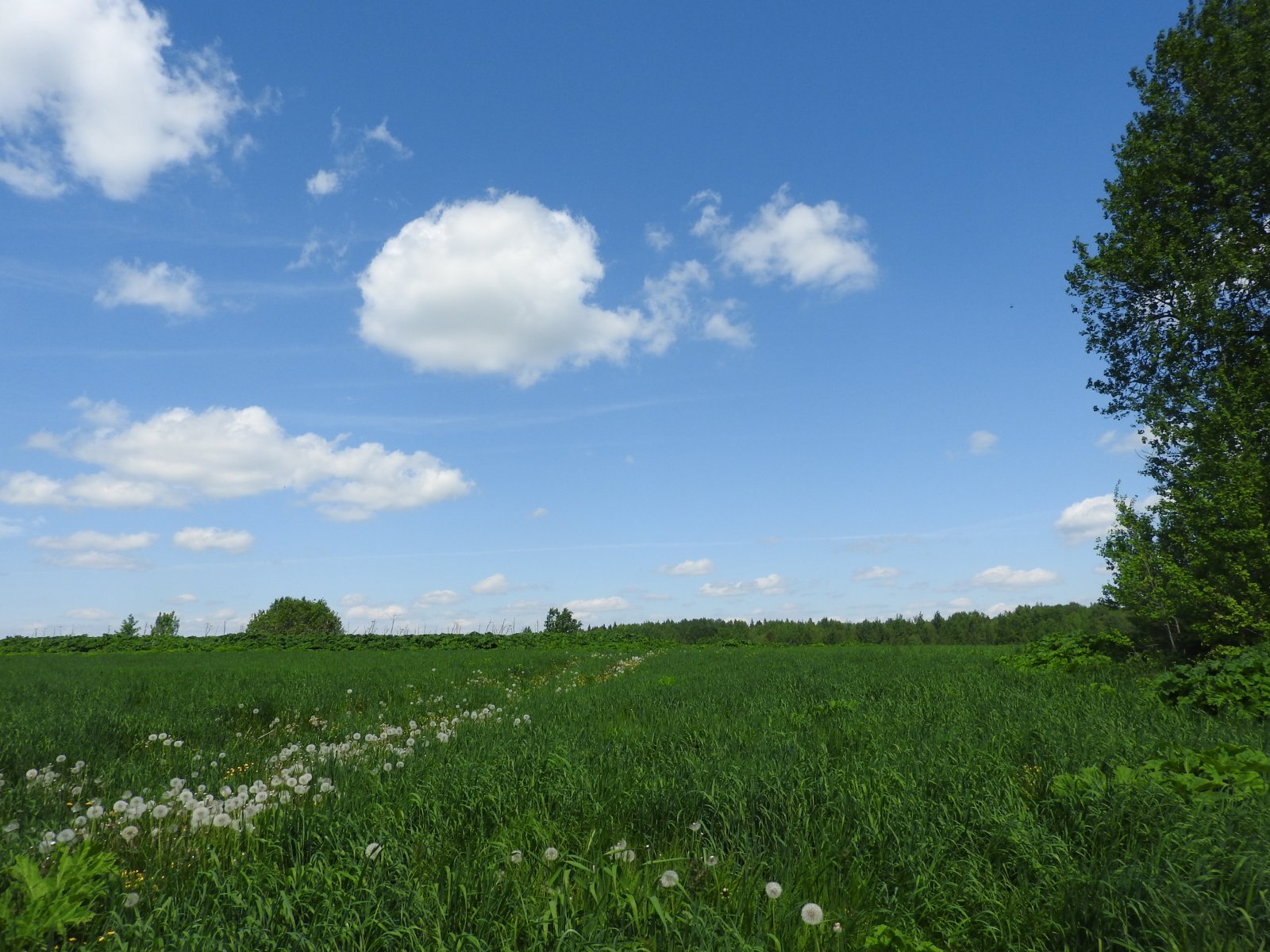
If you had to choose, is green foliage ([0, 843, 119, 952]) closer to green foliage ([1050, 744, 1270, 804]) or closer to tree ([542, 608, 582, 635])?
green foliage ([1050, 744, 1270, 804])

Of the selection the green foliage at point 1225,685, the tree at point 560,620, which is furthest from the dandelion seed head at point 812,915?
the tree at point 560,620

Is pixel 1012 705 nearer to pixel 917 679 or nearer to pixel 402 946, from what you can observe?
pixel 917 679

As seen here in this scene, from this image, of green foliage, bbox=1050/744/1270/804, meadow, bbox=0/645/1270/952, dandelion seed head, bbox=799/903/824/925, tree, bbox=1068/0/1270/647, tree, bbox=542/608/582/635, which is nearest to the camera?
dandelion seed head, bbox=799/903/824/925

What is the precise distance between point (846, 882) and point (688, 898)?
2.81ft

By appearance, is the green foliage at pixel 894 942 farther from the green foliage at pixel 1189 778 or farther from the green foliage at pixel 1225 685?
the green foliage at pixel 1225 685

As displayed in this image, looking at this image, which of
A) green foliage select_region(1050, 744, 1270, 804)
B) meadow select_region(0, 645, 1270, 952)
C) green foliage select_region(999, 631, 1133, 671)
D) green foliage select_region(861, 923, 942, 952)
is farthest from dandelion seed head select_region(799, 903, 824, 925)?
green foliage select_region(999, 631, 1133, 671)

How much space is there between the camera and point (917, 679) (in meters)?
12.0

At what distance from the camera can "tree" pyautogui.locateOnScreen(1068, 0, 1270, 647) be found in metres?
13.0

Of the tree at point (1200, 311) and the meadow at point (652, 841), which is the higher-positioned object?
the tree at point (1200, 311)

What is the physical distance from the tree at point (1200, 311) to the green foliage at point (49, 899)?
53.6ft

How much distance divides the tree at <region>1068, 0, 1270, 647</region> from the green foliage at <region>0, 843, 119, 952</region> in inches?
643

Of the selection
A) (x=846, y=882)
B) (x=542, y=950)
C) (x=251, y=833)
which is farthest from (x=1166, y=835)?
(x=251, y=833)

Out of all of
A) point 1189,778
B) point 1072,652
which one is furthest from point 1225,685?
point 1072,652

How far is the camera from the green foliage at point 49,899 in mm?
2756
